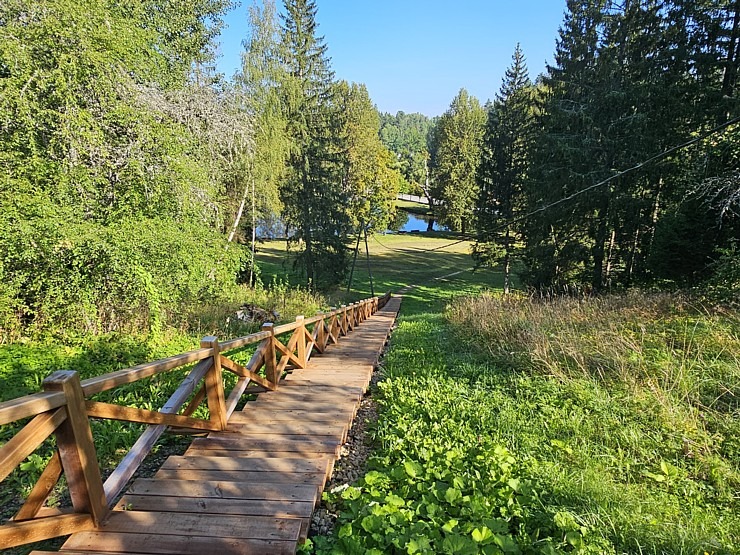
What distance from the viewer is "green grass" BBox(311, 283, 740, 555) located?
6.79 feet

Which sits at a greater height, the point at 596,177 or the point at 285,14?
the point at 285,14

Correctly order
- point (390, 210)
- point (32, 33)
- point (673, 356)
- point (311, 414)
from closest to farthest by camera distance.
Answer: point (311, 414), point (673, 356), point (32, 33), point (390, 210)

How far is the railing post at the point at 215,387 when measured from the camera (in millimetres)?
3061

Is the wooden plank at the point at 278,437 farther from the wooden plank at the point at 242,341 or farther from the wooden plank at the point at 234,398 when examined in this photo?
the wooden plank at the point at 242,341

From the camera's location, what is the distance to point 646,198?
12.5 metres

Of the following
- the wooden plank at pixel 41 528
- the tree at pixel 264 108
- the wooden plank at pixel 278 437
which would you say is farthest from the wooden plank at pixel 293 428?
the tree at pixel 264 108

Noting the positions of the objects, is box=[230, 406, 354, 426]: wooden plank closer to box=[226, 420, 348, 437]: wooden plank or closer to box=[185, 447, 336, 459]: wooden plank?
box=[226, 420, 348, 437]: wooden plank

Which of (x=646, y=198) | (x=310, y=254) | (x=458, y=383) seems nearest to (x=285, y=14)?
(x=310, y=254)

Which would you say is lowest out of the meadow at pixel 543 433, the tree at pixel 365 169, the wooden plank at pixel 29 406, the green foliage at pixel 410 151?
the meadow at pixel 543 433

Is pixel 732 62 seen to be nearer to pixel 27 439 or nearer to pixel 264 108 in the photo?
pixel 264 108

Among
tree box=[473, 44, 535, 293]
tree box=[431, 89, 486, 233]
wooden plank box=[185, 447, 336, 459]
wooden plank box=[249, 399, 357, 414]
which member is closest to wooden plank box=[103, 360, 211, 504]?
wooden plank box=[185, 447, 336, 459]

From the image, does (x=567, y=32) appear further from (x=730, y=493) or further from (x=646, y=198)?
(x=730, y=493)

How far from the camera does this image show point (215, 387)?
3117mm

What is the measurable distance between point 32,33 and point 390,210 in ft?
109
